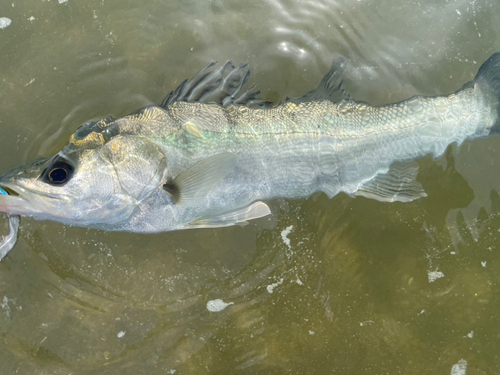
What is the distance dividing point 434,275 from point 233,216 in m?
1.97

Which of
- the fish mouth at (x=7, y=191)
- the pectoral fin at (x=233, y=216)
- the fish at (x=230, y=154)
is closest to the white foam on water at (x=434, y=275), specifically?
the fish at (x=230, y=154)

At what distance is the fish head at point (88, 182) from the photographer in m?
2.15

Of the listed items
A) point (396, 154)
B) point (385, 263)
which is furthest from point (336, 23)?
point (385, 263)

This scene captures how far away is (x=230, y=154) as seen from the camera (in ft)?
7.87

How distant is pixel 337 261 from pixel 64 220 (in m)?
2.23

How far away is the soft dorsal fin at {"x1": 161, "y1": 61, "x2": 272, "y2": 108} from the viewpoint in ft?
8.46

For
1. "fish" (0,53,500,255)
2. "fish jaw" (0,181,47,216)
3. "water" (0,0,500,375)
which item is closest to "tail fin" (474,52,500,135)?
"fish" (0,53,500,255)

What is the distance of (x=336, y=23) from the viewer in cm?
307

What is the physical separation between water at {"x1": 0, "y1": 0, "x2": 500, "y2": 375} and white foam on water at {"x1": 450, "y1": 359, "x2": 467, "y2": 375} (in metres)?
0.02

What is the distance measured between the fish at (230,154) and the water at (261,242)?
1.65 ft

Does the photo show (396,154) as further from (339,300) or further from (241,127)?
(339,300)

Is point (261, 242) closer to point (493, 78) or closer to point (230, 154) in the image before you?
point (230, 154)

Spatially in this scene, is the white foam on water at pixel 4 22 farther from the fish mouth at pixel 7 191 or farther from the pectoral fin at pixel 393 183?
the pectoral fin at pixel 393 183

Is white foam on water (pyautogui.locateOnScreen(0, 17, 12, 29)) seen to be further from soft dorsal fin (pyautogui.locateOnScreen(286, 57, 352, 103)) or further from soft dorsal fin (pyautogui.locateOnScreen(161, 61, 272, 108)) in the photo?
soft dorsal fin (pyautogui.locateOnScreen(286, 57, 352, 103))
